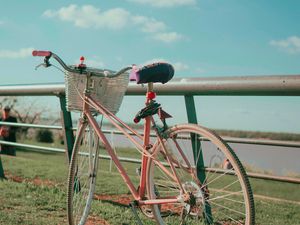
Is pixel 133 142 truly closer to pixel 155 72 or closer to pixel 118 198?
pixel 155 72

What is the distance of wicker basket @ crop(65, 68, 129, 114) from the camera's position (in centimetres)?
354

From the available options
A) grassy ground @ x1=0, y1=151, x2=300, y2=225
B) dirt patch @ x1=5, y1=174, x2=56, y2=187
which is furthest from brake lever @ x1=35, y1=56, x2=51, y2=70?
dirt patch @ x1=5, y1=174, x2=56, y2=187

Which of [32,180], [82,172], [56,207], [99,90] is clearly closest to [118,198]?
[56,207]

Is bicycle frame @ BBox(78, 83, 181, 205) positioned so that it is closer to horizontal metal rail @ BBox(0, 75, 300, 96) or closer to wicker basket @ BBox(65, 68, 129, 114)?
wicker basket @ BBox(65, 68, 129, 114)

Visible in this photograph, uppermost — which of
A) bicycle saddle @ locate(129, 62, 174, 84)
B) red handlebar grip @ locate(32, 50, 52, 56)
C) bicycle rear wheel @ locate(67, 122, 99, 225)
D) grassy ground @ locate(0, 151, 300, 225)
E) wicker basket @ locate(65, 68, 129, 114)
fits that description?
red handlebar grip @ locate(32, 50, 52, 56)

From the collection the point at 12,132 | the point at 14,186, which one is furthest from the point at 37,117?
the point at 14,186

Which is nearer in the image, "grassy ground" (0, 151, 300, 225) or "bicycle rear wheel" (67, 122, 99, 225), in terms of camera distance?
"bicycle rear wheel" (67, 122, 99, 225)

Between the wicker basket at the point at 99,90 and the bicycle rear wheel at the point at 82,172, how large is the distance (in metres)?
0.23

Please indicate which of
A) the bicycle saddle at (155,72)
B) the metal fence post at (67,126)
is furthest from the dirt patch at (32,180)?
the bicycle saddle at (155,72)

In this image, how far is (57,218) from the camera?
4098 mm

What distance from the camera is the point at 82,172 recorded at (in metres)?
3.86

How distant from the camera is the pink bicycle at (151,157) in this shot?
281cm

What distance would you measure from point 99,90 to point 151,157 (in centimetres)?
81

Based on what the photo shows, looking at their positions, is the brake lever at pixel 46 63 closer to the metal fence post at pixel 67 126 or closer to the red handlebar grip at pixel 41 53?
the red handlebar grip at pixel 41 53
